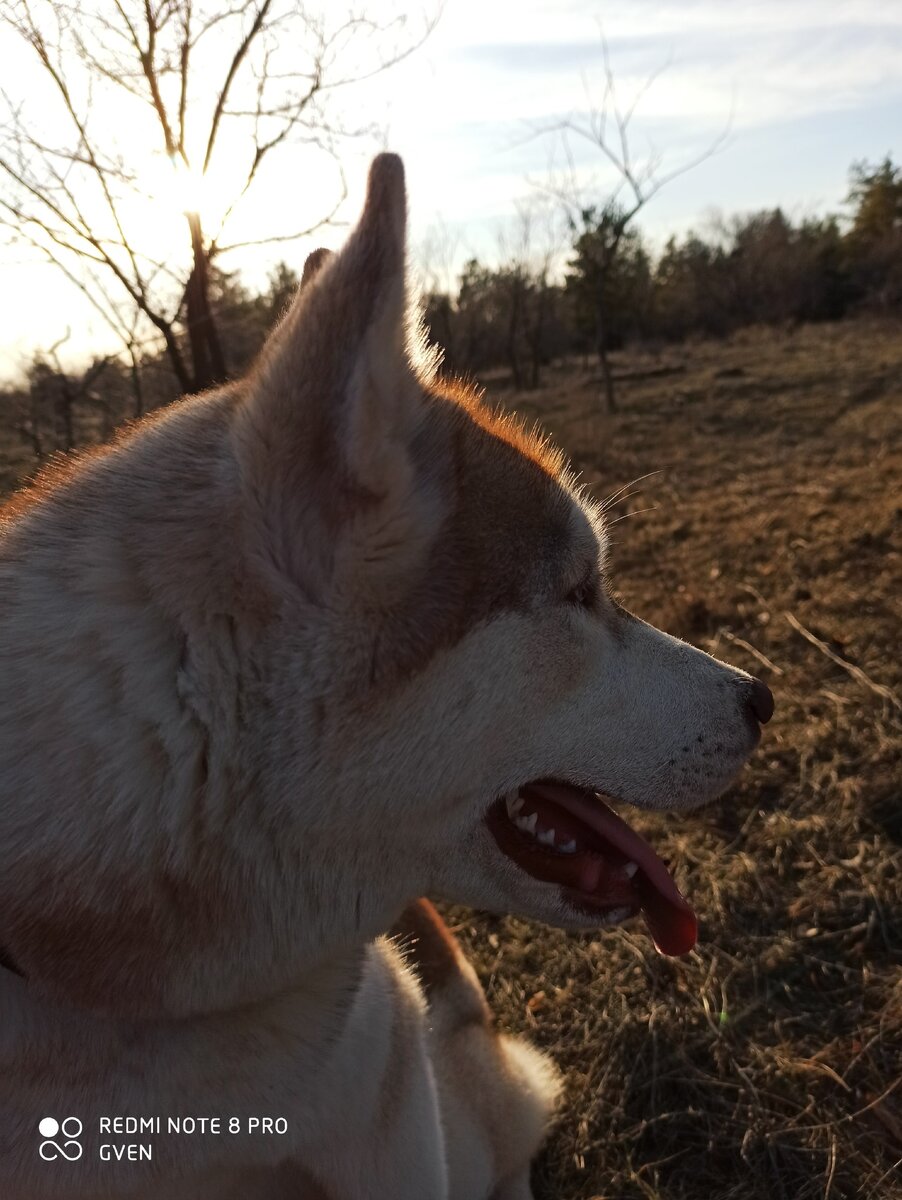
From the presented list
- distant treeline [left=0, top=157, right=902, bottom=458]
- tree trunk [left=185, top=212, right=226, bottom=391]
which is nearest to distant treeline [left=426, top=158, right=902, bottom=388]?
distant treeline [left=0, top=157, right=902, bottom=458]

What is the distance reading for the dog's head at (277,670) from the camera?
48.6 inches

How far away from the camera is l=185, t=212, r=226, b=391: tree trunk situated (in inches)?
279

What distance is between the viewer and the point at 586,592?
1.75 meters

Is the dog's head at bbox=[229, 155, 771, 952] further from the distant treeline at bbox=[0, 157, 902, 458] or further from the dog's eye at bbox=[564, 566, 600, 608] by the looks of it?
the distant treeline at bbox=[0, 157, 902, 458]

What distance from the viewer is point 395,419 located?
1.33 metres

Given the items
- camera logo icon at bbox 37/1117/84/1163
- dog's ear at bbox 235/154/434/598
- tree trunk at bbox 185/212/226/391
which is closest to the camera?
dog's ear at bbox 235/154/434/598

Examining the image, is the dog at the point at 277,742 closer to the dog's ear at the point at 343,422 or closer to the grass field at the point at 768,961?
the dog's ear at the point at 343,422

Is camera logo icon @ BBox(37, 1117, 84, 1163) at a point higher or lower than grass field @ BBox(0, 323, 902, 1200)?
higher

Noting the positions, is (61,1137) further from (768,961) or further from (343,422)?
(768,961)

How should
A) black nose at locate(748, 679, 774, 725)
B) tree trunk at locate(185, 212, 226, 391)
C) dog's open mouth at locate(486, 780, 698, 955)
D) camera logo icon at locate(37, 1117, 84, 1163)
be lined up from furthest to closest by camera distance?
tree trunk at locate(185, 212, 226, 391) → black nose at locate(748, 679, 774, 725) → dog's open mouth at locate(486, 780, 698, 955) → camera logo icon at locate(37, 1117, 84, 1163)

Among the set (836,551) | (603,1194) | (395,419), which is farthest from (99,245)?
(603,1194)

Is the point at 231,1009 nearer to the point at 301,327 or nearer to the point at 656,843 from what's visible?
the point at 301,327

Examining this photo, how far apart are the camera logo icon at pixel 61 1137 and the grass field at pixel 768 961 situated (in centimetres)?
156

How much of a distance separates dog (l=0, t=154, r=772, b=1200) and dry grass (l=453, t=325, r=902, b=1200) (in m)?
1.08
